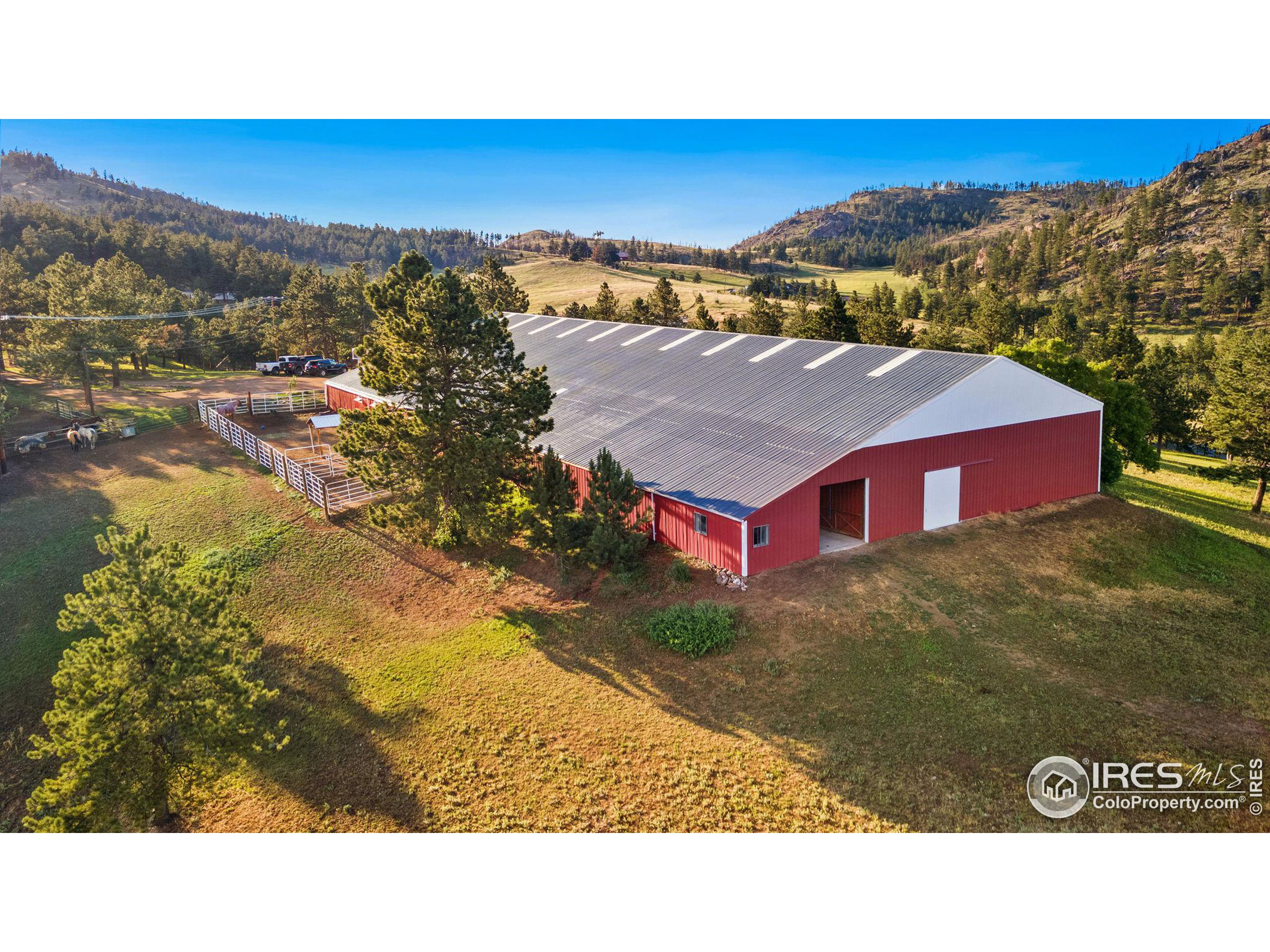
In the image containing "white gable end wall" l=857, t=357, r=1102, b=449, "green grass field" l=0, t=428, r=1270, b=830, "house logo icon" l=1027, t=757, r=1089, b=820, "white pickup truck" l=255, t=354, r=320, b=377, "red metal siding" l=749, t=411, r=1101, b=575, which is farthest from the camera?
"white pickup truck" l=255, t=354, r=320, b=377

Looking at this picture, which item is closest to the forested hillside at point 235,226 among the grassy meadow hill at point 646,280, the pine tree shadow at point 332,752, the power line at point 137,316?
the grassy meadow hill at point 646,280

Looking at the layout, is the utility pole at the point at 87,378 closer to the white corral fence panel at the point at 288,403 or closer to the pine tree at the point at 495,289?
the white corral fence panel at the point at 288,403

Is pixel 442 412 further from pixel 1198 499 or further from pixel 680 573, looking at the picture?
pixel 1198 499

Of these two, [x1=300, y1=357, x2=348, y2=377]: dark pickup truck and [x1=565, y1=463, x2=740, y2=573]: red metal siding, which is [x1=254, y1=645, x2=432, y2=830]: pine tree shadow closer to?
[x1=565, y1=463, x2=740, y2=573]: red metal siding

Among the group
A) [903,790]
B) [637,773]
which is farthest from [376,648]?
[903,790]

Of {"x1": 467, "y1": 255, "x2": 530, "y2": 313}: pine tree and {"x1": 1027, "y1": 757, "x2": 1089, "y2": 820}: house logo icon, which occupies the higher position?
{"x1": 467, "y1": 255, "x2": 530, "y2": 313}: pine tree

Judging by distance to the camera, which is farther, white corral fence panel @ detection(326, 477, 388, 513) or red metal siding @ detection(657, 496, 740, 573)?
white corral fence panel @ detection(326, 477, 388, 513)

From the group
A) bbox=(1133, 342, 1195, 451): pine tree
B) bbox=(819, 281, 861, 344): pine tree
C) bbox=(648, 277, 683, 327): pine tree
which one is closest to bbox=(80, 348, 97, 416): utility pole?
bbox=(648, 277, 683, 327): pine tree
